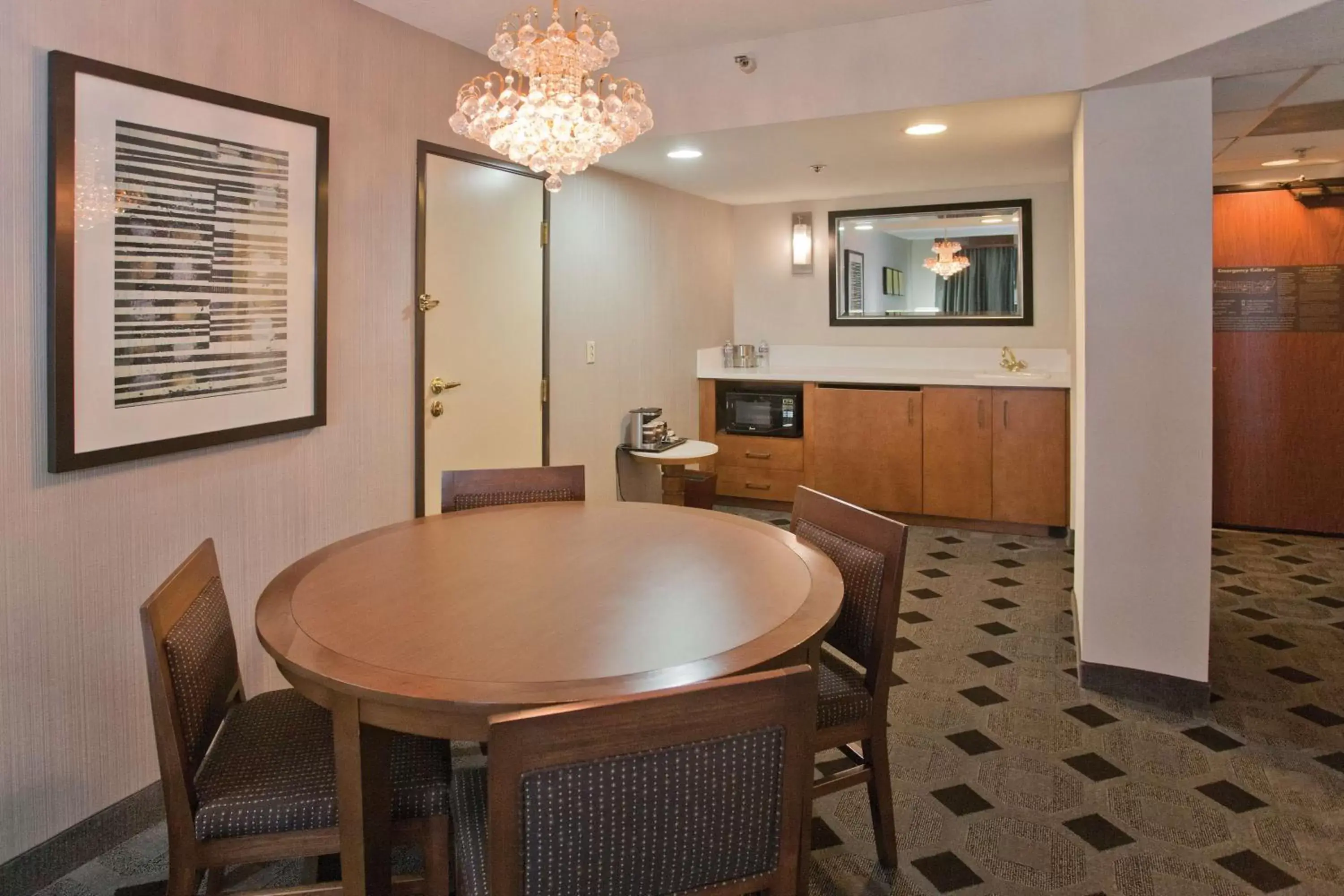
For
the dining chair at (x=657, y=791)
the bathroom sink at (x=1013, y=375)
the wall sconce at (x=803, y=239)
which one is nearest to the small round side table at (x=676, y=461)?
the wall sconce at (x=803, y=239)

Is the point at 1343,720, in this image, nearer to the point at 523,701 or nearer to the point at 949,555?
the point at 949,555

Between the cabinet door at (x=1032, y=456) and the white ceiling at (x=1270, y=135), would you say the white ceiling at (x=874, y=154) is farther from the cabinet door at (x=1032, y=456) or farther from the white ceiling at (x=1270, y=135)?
the cabinet door at (x=1032, y=456)

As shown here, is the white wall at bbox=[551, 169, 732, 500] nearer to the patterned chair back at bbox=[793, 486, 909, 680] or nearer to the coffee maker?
the coffee maker

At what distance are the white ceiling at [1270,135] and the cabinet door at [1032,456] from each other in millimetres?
1495

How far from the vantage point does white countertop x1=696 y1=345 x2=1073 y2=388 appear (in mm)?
5250

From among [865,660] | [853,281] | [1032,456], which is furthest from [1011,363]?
[865,660]

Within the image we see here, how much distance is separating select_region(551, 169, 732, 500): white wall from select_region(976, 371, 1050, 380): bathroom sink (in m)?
1.81

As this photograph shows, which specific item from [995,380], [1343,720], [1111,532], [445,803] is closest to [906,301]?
[995,380]

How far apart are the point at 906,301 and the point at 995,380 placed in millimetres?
1020

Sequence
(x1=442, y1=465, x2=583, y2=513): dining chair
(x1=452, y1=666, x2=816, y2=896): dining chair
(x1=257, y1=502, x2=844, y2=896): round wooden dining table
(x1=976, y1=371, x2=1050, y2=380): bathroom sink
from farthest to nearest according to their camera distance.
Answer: (x1=976, y1=371, x2=1050, y2=380): bathroom sink
(x1=442, y1=465, x2=583, y2=513): dining chair
(x1=257, y1=502, x2=844, y2=896): round wooden dining table
(x1=452, y1=666, x2=816, y2=896): dining chair

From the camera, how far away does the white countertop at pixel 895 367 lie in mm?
5250

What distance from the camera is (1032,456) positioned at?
16.7 ft

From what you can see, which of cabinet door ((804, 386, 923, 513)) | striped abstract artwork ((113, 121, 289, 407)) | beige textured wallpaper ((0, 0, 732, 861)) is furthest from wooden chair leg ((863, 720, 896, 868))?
cabinet door ((804, 386, 923, 513))

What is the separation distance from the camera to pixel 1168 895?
199 centimetres
